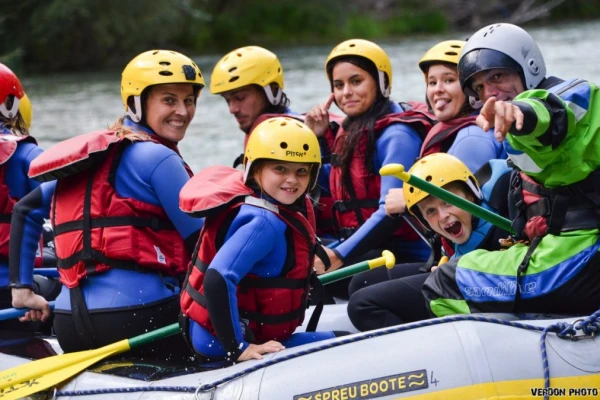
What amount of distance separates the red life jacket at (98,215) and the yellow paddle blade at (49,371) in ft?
0.93

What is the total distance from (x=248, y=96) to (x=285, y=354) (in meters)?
2.14

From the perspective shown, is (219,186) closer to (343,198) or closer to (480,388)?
(480,388)

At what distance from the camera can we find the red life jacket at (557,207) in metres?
3.31

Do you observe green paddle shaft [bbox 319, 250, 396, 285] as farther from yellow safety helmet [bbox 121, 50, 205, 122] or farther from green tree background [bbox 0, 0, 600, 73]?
green tree background [bbox 0, 0, 600, 73]

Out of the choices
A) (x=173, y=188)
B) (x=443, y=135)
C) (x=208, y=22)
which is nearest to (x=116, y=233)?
(x=173, y=188)

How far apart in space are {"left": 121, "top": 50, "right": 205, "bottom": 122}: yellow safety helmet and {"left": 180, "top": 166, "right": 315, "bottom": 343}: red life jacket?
1.93 feet

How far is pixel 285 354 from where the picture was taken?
354 centimetres

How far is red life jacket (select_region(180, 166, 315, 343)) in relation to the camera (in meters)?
3.62

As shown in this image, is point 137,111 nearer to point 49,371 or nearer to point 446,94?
point 49,371

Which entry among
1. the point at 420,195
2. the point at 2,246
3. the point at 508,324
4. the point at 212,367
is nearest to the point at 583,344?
the point at 508,324

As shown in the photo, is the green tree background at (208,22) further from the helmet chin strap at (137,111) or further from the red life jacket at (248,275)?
the red life jacket at (248,275)

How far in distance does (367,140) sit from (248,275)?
4.69 ft

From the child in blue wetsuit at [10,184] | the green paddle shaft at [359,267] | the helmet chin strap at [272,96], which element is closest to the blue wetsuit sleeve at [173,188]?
the green paddle shaft at [359,267]

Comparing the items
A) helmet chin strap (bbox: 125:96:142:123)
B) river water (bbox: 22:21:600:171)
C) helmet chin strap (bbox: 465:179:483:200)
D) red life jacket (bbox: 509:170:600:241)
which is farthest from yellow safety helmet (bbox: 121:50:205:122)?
river water (bbox: 22:21:600:171)
